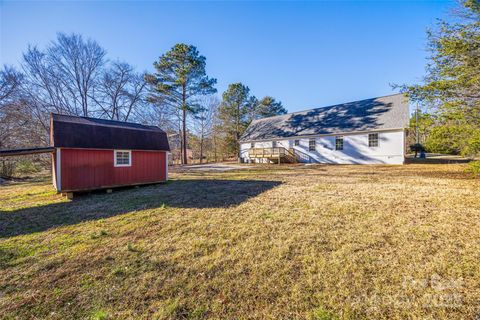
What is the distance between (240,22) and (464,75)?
35.9 feet

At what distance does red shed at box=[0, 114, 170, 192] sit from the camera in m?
7.21

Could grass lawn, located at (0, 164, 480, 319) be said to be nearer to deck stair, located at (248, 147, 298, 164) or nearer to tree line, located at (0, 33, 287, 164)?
deck stair, located at (248, 147, 298, 164)

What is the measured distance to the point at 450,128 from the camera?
7266 millimetres

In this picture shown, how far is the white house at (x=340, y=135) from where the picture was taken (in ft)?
49.0

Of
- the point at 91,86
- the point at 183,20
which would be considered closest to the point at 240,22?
the point at 183,20

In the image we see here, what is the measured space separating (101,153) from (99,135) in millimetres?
786

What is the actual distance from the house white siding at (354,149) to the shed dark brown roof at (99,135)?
1371 cm

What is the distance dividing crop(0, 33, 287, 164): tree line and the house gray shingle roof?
27.5ft

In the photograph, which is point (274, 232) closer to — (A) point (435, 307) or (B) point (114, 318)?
(A) point (435, 307)

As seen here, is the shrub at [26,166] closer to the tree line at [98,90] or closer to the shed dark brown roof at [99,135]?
the tree line at [98,90]

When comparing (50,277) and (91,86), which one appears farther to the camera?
(91,86)

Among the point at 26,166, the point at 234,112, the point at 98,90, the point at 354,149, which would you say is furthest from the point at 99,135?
the point at 234,112

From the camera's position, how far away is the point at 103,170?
8.14 meters

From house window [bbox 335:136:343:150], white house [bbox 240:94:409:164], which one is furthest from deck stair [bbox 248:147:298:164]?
house window [bbox 335:136:343:150]
